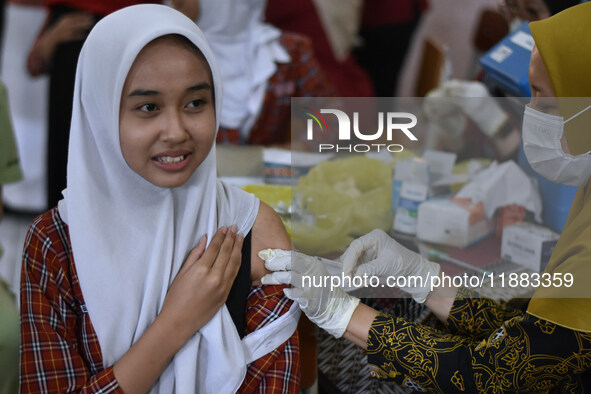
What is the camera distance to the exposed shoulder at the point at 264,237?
121 centimetres

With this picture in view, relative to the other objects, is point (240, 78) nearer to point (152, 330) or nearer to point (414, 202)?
point (414, 202)

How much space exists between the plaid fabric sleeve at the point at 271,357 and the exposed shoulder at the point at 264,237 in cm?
4

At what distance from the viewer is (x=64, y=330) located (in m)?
1.10

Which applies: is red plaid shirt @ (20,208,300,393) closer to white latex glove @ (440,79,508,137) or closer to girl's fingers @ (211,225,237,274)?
girl's fingers @ (211,225,237,274)

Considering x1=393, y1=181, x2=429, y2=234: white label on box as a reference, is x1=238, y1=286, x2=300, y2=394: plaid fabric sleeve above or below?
below

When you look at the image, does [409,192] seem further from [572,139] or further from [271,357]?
[271,357]

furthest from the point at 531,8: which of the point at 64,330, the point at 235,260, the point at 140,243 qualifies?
the point at 64,330

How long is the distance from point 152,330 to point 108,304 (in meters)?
0.09

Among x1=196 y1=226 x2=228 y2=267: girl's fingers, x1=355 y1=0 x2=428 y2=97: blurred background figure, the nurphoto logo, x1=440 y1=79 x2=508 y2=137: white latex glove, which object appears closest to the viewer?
x1=196 y1=226 x2=228 y2=267: girl's fingers

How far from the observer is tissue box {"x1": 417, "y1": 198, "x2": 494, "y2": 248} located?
1527 mm

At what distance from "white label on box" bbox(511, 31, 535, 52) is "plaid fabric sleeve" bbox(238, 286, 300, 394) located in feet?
3.32

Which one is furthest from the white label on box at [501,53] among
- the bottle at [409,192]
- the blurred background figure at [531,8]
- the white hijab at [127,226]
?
the white hijab at [127,226]

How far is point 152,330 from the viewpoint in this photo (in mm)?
1077

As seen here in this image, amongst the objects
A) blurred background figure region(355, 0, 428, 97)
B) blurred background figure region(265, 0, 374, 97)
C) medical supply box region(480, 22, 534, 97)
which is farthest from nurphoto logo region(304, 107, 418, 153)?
blurred background figure region(355, 0, 428, 97)
